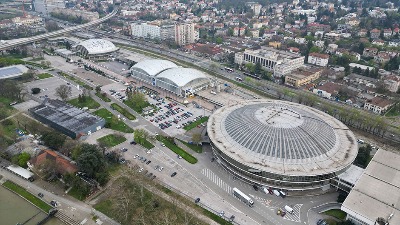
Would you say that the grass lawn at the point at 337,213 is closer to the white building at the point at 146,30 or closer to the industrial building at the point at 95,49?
the industrial building at the point at 95,49

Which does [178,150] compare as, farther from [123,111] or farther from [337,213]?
[337,213]

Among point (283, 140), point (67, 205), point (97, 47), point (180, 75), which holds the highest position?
point (97, 47)

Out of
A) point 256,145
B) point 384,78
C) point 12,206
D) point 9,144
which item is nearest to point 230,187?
point 256,145

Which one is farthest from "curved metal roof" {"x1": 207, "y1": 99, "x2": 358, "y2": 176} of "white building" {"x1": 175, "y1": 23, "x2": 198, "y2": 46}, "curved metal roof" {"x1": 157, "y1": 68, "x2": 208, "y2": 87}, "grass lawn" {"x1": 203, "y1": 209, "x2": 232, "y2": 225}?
"white building" {"x1": 175, "y1": 23, "x2": 198, "y2": 46}

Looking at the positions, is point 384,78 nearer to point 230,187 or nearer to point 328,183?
point 328,183

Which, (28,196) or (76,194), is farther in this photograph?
(76,194)

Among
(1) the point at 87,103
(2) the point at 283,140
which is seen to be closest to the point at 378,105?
(2) the point at 283,140

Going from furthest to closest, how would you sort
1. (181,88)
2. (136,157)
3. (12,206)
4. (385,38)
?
1. (385,38)
2. (181,88)
3. (136,157)
4. (12,206)
